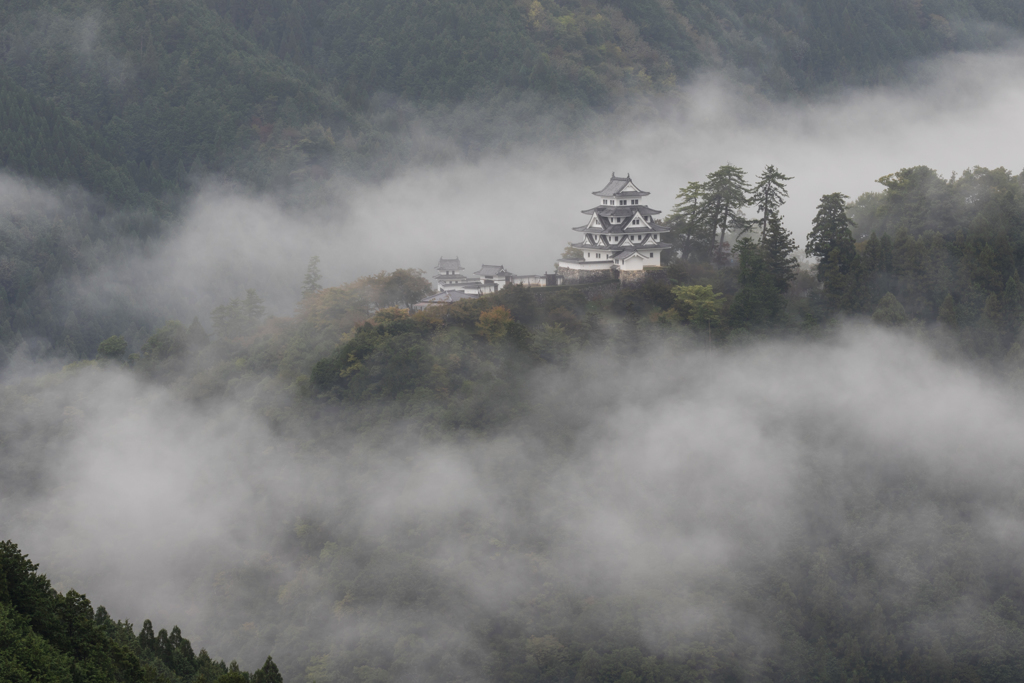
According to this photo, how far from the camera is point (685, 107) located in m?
141

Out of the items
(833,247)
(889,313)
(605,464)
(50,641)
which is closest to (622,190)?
(833,247)

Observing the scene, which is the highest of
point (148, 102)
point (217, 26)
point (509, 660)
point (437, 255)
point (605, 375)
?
point (217, 26)

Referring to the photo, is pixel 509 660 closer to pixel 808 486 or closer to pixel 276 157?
pixel 808 486

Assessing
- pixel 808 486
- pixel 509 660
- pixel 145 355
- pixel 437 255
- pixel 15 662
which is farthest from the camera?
pixel 437 255

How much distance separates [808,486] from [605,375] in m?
13.8

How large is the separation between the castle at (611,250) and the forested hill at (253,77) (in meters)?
68.9

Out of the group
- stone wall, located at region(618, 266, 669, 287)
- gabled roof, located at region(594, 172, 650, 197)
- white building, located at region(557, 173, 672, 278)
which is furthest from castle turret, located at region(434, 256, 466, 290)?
stone wall, located at region(618, 266, 669, 287)

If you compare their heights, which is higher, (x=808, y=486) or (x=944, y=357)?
(x=944, y=357)

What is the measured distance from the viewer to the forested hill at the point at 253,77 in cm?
13350

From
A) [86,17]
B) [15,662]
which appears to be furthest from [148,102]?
[15,662]

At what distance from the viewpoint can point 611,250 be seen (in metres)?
68.2

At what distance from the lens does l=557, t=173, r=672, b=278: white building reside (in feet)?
221

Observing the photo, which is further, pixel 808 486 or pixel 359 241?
pixel 359 241

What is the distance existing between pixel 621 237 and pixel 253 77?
8032 centimetres
